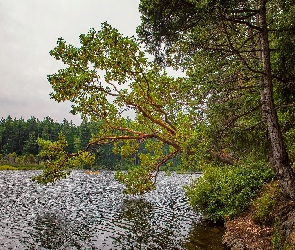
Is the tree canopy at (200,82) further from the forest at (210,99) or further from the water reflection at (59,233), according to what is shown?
the water reflection at (59,233)

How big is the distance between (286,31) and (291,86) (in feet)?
7.69

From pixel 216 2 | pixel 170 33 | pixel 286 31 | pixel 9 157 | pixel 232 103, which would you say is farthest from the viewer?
pixel 9 157

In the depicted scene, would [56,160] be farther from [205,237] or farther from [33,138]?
[33,138]

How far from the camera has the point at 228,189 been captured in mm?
18438

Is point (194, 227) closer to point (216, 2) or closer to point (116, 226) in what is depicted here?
point (116, 226)

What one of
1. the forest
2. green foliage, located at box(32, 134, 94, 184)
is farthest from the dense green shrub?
green foliage, located at box(32, 134, 94, 184)

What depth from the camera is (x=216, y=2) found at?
8.49 meters

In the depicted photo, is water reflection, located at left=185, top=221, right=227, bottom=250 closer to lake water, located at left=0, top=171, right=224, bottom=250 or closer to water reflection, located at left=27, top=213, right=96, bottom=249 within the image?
lake water, located at left=0, top=171, right=224, bottom=250

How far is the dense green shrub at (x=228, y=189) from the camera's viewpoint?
17.4 meters

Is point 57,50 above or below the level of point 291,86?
above

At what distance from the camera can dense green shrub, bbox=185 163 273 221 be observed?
57.0 ft

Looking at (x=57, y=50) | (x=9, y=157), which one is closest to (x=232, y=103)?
(x=57, y=50)

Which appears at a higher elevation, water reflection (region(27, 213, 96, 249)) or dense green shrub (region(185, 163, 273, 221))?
dense green shrub (region(185, 163, 273, 221))

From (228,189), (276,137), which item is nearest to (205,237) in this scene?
(228,189)
